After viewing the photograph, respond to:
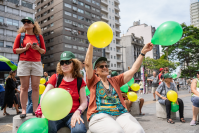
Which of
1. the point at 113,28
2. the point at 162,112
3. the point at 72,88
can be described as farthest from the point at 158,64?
the point at 72,88

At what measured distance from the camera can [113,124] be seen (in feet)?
7.70

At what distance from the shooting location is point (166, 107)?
17.5 feet

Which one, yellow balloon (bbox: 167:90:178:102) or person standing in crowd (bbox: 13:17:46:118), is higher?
person standing in crowd (bbox: 13:17:46:118)

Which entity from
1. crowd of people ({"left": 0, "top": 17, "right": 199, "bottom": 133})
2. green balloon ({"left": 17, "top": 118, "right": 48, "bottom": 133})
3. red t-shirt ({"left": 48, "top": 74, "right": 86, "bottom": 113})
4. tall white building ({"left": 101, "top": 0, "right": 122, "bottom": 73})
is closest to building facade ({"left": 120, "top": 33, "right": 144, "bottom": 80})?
tall white building ({"left": 101, "top": 0, "right": 122, "bottom": 73})

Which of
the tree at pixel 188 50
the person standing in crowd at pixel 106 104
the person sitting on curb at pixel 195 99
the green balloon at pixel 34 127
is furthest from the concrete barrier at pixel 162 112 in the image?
the tree at pixel 188 50

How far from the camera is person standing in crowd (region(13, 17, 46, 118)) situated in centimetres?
347

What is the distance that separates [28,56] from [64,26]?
40.1 metres

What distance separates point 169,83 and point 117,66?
5115 centimetres

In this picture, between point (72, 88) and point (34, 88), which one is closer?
point (72, 88)

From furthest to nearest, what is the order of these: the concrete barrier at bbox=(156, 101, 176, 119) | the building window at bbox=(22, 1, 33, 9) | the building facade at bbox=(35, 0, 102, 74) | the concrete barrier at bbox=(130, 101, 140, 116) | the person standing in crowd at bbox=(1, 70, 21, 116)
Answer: the building facade at bbox=(35, 0, 102, 74)
the building window at bbox=(22, 1, 33, 9)
the person standing in crowd at bbox=(1, 70, 21, 116)
the concrete barrier at bbox=(130, 101, 140, 116)
the concrete barrier at bbox=(156, 101, 176, 119)

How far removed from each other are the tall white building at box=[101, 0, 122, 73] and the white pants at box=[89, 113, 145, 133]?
1955 inches

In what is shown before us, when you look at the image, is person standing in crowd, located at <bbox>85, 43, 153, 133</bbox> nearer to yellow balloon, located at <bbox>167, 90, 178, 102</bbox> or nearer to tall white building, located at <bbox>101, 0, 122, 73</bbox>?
yellow balloon, located at <bbox>167, 90, 178, 102</bbox>

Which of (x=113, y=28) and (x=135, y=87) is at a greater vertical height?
(x=113, y=28)

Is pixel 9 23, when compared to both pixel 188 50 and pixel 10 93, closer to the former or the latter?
pixel 10 93
